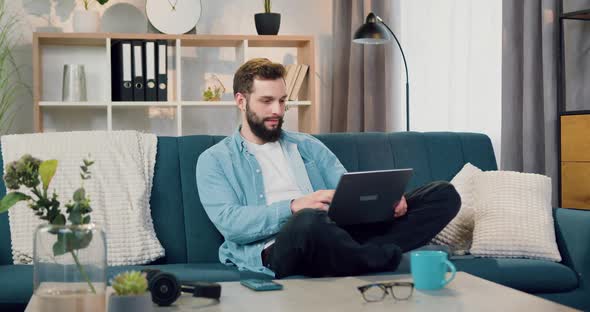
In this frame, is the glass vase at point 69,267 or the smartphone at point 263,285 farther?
the smartphone at point 263,285

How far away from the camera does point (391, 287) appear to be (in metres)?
1.81

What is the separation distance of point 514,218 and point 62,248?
1898mm

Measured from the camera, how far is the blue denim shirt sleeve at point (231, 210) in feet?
8.81

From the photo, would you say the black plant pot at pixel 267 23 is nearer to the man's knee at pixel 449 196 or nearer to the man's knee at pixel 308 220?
the man's knee at pixel 449 196

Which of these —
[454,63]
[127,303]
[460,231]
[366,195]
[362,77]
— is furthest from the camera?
[362,77]

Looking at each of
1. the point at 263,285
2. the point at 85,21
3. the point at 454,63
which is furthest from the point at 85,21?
the point at 263,285

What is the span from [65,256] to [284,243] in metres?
1.14

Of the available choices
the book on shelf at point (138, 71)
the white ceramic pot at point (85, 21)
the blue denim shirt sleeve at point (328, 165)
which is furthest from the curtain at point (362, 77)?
the blue denim shirt sleeve at point (328, 165)

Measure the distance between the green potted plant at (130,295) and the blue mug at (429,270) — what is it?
650mm

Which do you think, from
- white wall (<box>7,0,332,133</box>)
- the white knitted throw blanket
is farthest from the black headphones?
white wall (<box>7,0,332,133</box>)

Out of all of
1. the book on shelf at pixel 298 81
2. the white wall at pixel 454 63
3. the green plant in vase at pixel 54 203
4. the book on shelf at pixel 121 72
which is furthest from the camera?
the book on shelf at pixel 298 81

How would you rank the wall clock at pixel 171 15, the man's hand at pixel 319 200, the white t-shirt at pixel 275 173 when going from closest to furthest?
the man's hand at pixel 319 200 < the white t-shirt at pixel 275 173 < the wall clock at pixel 171 15

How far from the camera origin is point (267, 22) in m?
4.94

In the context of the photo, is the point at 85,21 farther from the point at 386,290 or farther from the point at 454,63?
the point at 386,290
